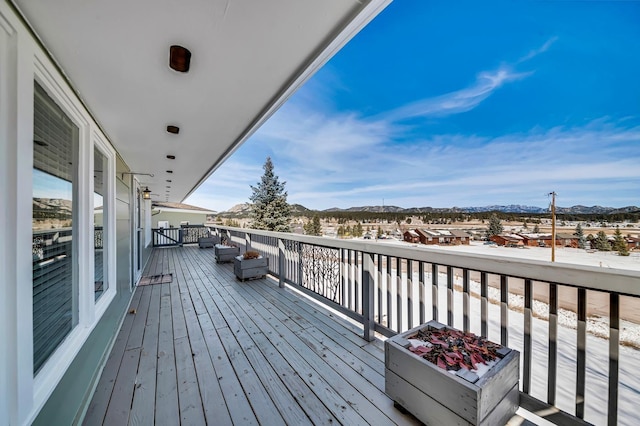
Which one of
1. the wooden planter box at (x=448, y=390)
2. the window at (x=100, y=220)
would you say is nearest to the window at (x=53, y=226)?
the window at (x=100, y=220)

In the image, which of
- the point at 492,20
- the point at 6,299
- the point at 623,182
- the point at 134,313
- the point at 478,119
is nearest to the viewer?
the point at 6,299

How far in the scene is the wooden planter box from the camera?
4.01 ft

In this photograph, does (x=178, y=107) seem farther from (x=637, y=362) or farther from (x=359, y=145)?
(x=359, y=145)

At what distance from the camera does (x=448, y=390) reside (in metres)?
1.30

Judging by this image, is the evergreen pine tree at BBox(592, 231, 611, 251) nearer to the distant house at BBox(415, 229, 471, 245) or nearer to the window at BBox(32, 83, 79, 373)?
the distant house at BBox(415, 229, 471, 245)

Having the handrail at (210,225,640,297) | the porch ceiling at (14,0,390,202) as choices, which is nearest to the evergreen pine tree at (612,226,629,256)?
the handrail at (210,225,640,297)

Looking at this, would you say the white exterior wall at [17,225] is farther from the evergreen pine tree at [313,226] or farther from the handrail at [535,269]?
the evergreen pine tree at [313,226]

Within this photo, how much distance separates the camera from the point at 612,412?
120 cm

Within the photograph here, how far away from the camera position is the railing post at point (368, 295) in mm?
2445

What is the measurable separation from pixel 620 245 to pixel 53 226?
4358 mm

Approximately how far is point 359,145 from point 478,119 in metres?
10.8

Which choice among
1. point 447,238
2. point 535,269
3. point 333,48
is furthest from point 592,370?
point 333,48

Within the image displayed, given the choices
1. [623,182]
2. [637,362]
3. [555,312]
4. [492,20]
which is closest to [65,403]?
[555,312]

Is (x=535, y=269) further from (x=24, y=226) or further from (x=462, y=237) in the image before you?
(x=24, y=226)
